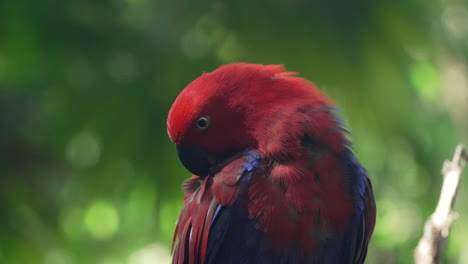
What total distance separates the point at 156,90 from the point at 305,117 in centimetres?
205

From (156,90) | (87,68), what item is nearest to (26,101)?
(87,68)

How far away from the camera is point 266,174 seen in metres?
1.59

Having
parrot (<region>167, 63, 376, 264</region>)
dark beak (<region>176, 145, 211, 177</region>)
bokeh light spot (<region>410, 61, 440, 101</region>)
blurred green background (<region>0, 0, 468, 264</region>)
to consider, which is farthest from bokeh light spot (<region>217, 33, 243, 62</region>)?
dark beak (<region>176, 145, 211, 177</region>)

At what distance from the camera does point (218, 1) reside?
3596 mm

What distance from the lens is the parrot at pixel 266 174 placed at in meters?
1.57

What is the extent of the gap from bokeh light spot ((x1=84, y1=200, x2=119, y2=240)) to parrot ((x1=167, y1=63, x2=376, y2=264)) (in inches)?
118

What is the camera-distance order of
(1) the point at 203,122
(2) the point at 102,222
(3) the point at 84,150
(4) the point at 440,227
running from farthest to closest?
1. (2) the point at 102,222
2. (3) the point at 84,150
3. (1) the point at 203,122
4. (4) the point at 440,227

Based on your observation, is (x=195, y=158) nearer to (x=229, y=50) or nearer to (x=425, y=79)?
(x=229, y=50)

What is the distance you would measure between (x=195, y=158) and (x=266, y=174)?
0.27 metres

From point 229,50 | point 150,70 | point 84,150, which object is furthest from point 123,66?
point 229,50

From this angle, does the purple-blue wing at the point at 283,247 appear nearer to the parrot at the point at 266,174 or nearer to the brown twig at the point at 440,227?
the parrot at the point at 266,174

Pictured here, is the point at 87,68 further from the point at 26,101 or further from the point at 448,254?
the point at 448,254

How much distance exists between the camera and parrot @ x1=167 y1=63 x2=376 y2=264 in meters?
1.57

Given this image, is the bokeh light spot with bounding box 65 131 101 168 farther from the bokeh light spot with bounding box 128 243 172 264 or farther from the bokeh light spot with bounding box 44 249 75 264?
the bokeh light spot with bounding box 128 243 172 264
